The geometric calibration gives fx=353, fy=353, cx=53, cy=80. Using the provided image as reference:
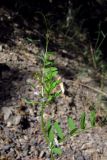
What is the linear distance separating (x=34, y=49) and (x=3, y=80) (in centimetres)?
66

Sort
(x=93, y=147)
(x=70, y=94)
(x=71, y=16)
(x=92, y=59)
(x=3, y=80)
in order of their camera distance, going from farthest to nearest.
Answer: (x=71, y=16) → (x=92, y=59) → (x=70, y=94) → (x=3, y=80) → (x=93, y=147)

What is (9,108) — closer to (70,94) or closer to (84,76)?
(70,94)

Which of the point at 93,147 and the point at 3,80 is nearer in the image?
the point at 93,147

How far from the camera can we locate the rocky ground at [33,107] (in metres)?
2.53

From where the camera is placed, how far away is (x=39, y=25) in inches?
150

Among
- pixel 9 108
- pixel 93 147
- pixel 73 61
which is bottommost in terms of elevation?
pixel 93 147

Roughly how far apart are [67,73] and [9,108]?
85 cm

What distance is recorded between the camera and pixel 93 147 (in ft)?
8.91

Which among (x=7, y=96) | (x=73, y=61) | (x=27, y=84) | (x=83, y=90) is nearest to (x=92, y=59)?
(x=73, y=61)

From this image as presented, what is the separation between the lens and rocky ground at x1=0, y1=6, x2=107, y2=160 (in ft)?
8.29

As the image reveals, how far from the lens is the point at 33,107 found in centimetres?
284

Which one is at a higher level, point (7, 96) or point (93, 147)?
point (7, 96)

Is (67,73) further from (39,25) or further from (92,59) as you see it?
(39,25)

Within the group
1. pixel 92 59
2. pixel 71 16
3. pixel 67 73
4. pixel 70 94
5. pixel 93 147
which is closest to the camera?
pixel 93 147
